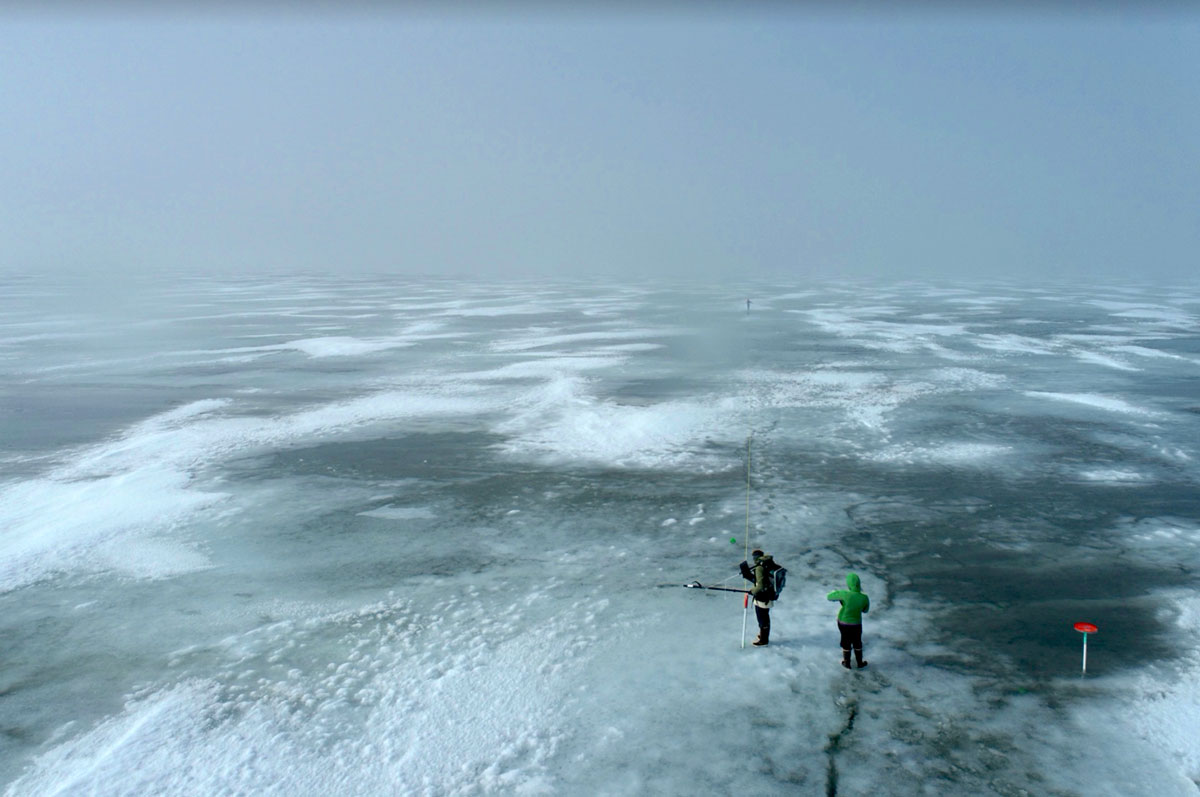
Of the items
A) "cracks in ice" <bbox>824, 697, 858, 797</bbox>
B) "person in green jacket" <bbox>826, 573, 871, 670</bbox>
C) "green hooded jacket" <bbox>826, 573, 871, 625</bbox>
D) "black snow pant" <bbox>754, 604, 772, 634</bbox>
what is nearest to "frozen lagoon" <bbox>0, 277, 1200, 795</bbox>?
"cracks in ice" <bbox>824, 697, 858, 797</bbox>

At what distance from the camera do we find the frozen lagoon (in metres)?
6.00

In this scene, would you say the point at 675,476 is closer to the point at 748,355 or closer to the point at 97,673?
the point at 97,673

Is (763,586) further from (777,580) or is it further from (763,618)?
(763,618)

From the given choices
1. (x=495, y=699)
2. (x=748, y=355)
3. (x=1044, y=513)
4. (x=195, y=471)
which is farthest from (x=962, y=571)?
(x=748, y=355)

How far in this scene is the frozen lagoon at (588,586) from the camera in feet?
19.7

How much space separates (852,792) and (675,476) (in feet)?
25.6

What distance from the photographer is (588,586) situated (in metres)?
8.91

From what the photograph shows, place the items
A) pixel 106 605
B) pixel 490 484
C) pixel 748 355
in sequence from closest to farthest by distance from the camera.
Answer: pixel 106 605, pixel 490 484, pixel 748 355

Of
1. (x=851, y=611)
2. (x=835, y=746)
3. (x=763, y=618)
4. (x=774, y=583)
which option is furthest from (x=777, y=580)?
(x=835, y=746)

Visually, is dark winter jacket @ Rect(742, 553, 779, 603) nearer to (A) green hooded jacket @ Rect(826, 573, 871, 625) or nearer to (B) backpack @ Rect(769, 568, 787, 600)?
(B) backpack @ Rect(769, 568, 787, 600)

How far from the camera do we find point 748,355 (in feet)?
90.4

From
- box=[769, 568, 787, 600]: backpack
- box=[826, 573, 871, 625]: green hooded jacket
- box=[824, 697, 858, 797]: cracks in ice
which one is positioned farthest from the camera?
box=[769, 568, 787, 600]: backpack

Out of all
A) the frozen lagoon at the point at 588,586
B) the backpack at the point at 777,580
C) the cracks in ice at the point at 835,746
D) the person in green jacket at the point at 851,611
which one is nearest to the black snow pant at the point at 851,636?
the person in green jacket at the point at 851,611

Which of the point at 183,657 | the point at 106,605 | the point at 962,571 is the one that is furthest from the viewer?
the point at 962,571
